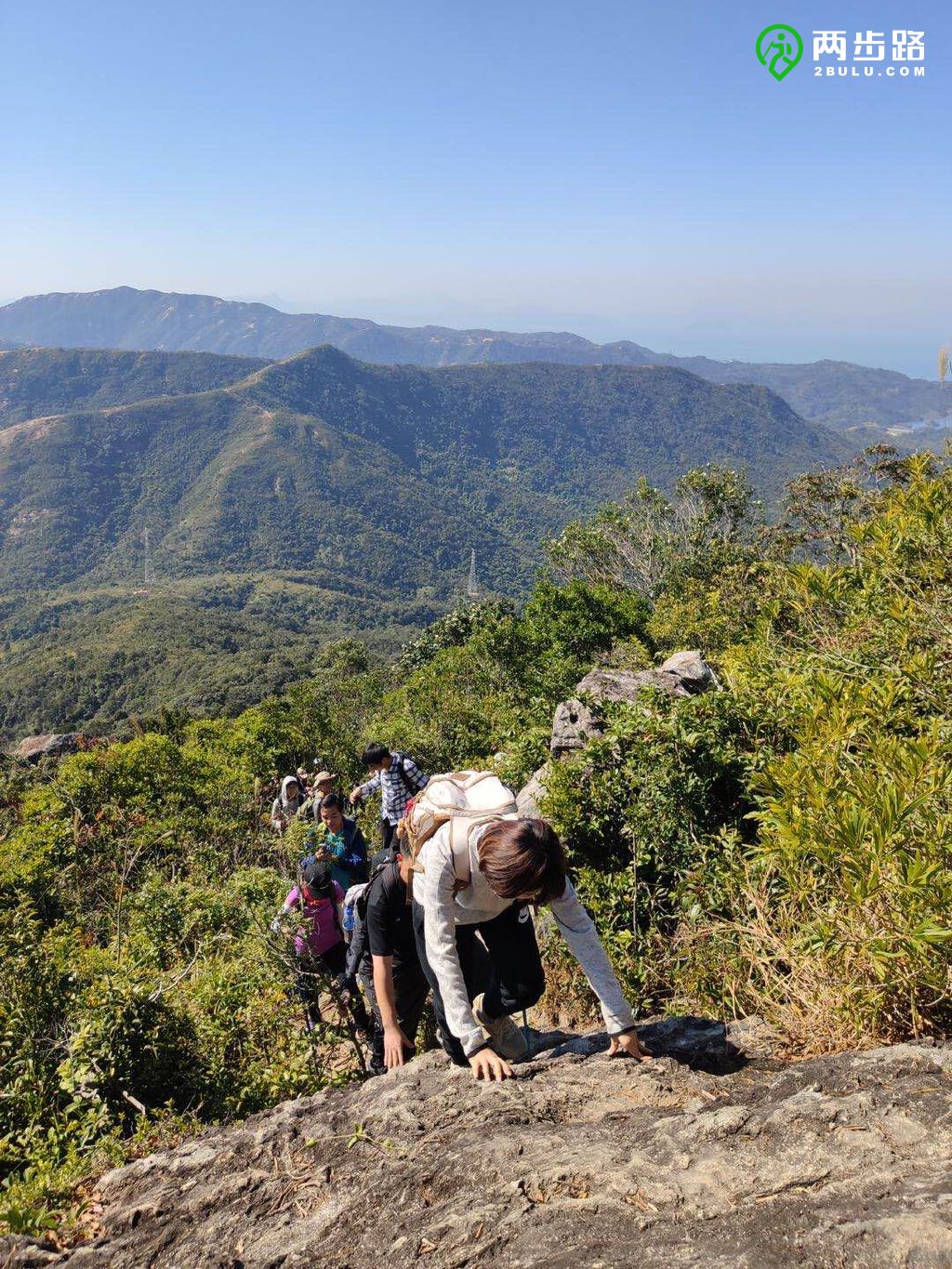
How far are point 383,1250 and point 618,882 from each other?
2499 mm

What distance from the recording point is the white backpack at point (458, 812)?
8.64ft

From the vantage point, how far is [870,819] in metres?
2.50

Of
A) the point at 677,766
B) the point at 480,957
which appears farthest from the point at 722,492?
the point at 480,957

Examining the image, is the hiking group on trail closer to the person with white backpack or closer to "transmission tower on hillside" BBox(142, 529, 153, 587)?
the person with white backpack

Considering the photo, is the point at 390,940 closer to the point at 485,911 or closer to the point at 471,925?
the point at 471,925

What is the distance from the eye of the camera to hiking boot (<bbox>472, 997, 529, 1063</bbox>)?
312 centimetres

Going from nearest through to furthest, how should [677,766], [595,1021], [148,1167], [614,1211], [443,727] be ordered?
[614,1211] → [148,1167] → [595,1021] → [677,766] → [443,727]

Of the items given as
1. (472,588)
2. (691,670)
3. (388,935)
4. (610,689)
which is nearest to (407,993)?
(388,935)

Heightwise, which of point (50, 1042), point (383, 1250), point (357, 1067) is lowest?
point (357, 1067)

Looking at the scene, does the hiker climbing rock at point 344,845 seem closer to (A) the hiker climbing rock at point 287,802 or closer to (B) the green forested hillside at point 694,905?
(B) the green forested hillside at point 694,905

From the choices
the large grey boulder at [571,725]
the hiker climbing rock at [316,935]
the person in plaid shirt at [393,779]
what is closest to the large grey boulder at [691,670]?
the large grey boulder at [571,725]

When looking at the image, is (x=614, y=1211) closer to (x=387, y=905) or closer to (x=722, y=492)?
(x=387, y=905)

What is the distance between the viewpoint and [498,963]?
2.97 metres

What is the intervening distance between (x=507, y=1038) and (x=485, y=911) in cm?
78
